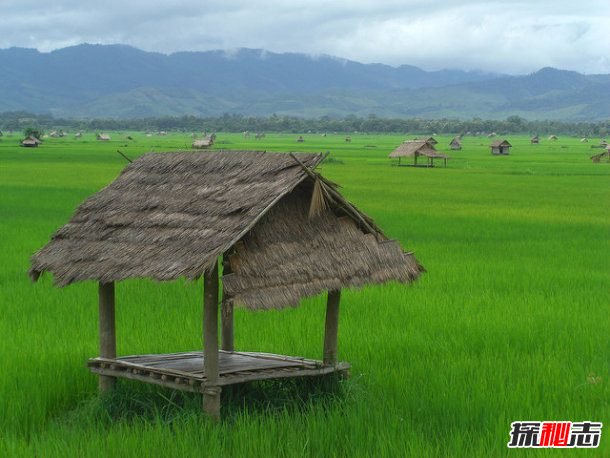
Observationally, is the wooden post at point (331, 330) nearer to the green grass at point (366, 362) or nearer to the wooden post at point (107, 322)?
the green grass at point (366, 362)

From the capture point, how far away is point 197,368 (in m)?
7.03

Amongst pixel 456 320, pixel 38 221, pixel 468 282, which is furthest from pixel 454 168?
pixel 456 320

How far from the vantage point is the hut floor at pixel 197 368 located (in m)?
6.55

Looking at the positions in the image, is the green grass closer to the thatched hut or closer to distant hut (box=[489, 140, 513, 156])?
the thatched hut

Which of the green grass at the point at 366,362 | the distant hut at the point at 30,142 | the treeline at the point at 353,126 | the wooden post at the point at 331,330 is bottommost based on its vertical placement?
the green grass at the point at 366,362

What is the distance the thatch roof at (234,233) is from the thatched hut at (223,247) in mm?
10

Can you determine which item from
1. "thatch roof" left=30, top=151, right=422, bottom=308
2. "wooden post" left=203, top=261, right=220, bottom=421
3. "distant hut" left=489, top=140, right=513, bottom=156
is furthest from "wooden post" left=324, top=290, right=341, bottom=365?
"distant hut" left=489, top=140, right=513, bottom=156

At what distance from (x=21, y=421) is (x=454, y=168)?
44953mm

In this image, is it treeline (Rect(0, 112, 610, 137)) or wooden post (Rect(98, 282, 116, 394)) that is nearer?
wooden post (Rect(98, 282, 116, 394))

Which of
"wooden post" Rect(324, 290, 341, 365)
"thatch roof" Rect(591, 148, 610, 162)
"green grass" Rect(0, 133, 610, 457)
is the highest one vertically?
"wooden post" Rect(324, 290, 341, 365)

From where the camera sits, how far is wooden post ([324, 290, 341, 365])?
24.4 feet

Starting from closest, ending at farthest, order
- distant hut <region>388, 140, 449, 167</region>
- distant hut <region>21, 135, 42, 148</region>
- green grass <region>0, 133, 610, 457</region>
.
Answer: green grass <region>0, 133, 610, 457</region>, distant hut <region>388, 140, 449, 167</region>, distant hut <region>21, 135, 42, 148</region>

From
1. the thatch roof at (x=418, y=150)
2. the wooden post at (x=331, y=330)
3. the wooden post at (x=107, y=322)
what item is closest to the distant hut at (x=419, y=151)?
the thatch roof at (x=418, y=150)

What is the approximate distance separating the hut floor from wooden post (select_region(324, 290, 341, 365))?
11 centimetres
